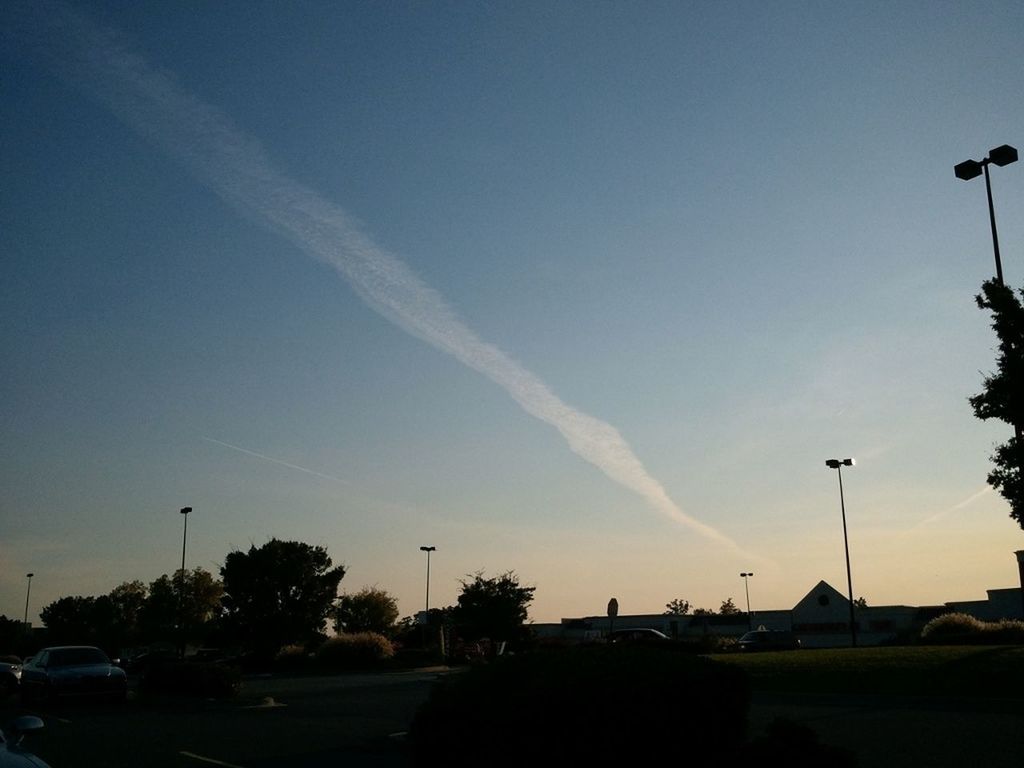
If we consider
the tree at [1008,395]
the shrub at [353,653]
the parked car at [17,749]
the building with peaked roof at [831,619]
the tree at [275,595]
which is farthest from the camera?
the building with peaked roof at [831,619]

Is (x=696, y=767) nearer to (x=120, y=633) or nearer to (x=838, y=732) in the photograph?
(x=838, y=732)

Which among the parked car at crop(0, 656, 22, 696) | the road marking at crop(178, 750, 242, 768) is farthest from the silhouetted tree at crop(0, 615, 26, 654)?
the road marking at crop(178, 750, 242, 768)

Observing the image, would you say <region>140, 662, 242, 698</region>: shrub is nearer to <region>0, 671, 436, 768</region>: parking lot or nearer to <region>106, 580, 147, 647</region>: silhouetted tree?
<region>0, 671, 436, 768</region>: parking lot

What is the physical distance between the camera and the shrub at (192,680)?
2586 centimetres

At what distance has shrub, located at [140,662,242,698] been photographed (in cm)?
2586

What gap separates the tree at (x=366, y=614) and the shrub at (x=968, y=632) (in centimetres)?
4466

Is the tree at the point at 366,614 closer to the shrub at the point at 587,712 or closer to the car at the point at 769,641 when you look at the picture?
the car at the point at 769,641

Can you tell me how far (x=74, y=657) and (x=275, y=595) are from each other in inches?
1373

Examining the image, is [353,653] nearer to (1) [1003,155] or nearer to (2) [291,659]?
(2) [291,659]

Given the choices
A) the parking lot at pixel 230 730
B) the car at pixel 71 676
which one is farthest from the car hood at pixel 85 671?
the parking lot at pixel 230 730

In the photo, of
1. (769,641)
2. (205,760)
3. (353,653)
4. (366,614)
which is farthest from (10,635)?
(205,760)

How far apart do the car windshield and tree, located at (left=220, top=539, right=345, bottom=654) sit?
109ft

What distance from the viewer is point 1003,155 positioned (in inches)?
912

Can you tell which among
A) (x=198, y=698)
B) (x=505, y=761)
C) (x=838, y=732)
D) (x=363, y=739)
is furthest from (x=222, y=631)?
(x=505, y=761)
